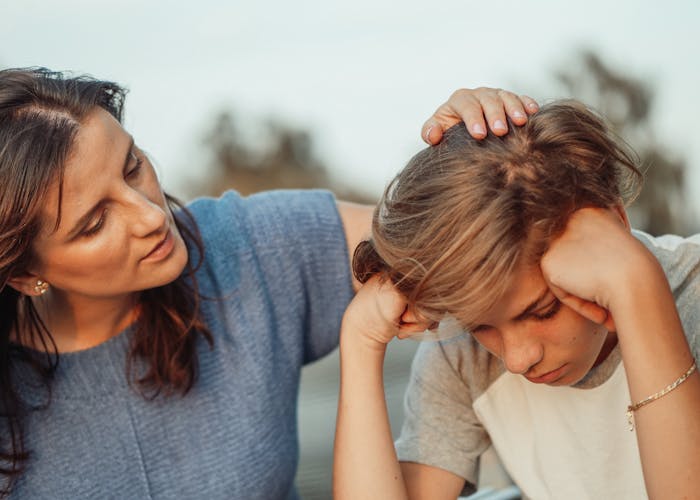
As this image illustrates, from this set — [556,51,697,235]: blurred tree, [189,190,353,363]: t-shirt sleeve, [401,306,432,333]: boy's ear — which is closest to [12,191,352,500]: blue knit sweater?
[189,190,353,363]: t-shirt sleeve

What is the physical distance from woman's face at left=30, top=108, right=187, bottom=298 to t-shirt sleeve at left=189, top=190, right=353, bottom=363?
308 mm

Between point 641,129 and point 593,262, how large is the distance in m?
3.27

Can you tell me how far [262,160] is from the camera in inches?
447

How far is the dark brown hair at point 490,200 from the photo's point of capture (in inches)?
59.0

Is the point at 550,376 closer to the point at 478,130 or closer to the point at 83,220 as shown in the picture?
the point at 478,130

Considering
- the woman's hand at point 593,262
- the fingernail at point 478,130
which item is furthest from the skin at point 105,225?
the woman's hand at point 593,262

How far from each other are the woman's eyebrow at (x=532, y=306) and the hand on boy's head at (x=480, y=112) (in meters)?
0.29

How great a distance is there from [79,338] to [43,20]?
11.7 feet

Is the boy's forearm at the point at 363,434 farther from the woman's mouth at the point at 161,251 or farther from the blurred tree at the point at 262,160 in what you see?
the blurred tree at the point at 262,160

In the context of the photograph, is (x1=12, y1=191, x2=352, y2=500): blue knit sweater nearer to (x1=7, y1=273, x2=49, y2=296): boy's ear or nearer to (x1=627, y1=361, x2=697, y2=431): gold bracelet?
(x1=7, y1=273, x2=49, y2=296): boy's ear

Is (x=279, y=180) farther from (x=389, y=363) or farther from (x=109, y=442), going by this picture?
(x=109, y=442)

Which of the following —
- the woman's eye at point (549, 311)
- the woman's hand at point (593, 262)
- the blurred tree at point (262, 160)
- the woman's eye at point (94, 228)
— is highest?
the woman's hand at point (593, 262)

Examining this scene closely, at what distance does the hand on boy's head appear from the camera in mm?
1591

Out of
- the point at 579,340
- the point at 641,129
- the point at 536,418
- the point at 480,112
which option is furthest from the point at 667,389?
the point at 641,129
